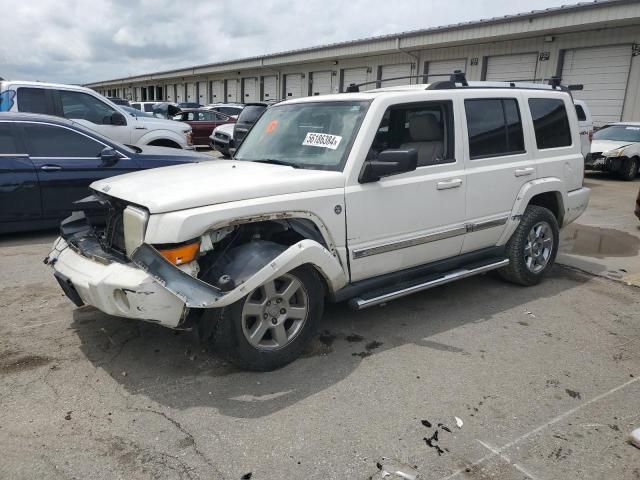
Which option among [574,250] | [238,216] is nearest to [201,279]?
[238,216]

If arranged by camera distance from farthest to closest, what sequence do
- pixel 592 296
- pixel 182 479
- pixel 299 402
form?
1. pixel 592 296
2. pixel 299 402
3. pixel 182 479

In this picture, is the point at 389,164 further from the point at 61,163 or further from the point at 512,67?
the point at 512,67

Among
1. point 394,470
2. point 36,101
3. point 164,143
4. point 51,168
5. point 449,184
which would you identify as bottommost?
point 394,470

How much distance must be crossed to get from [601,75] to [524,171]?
1446cm

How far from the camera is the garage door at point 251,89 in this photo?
111ft

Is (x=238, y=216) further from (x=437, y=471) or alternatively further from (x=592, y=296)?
(x=592, y=296)

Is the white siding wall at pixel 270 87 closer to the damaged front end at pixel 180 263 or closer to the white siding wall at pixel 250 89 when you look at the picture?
the white siding wall at pixel 250 89

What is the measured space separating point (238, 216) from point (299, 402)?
118 centimetres

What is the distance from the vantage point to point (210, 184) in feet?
10.9

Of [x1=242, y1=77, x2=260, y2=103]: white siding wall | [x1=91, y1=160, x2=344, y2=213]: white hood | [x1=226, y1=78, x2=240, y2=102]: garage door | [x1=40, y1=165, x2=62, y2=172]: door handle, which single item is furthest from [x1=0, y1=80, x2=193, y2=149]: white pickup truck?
[x1=226, y1=78, x2=240, y2=102]: garage door

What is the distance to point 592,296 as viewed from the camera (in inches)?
202

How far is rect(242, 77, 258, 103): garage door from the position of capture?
3397cm

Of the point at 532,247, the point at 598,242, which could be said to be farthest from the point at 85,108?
the point at 598,242

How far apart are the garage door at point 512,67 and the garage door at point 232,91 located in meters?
21.1
